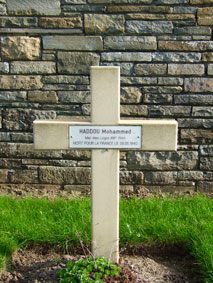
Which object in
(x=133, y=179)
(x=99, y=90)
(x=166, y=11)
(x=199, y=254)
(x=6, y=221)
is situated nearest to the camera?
(x=99, y=90)

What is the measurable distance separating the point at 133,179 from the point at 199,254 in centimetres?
137

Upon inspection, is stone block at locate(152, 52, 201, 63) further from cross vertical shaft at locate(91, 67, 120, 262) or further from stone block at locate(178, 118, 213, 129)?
cross vertical shaft at locate(91, 67, 120, 262)

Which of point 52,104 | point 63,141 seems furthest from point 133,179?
point 63,141

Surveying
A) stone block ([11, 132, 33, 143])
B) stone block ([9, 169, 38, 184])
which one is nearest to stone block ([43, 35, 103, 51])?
stone block ([11, 132, 33, 143])

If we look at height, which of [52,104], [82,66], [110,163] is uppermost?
[82,66]

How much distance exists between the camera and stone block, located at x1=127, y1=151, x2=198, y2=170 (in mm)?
3463

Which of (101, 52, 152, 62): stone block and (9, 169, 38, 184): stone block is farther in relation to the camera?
(9, 169, 38, 184): stone block

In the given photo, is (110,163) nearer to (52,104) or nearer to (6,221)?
(6,221)

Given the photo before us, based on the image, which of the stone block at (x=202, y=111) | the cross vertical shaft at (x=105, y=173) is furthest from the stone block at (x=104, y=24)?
the cross vertical shaft at (x=105, y=173)

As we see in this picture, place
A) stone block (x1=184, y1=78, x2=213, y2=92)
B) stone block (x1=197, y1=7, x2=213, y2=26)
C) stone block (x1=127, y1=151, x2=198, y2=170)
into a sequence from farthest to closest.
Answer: stone block (x1=127, y1=151, x2=198, y2=170)
stone block (x1=184, y1=78, x2=213, y2=92)
stone block (x1=197, y1=7, x2=213, y2=26)

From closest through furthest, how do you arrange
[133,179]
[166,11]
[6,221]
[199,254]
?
[199,254] → [6,221] → [166,11] → [133,179]

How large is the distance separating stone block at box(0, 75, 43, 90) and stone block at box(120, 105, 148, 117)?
0.85 meters

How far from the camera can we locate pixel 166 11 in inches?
129

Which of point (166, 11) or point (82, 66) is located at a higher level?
point (166, 11)
